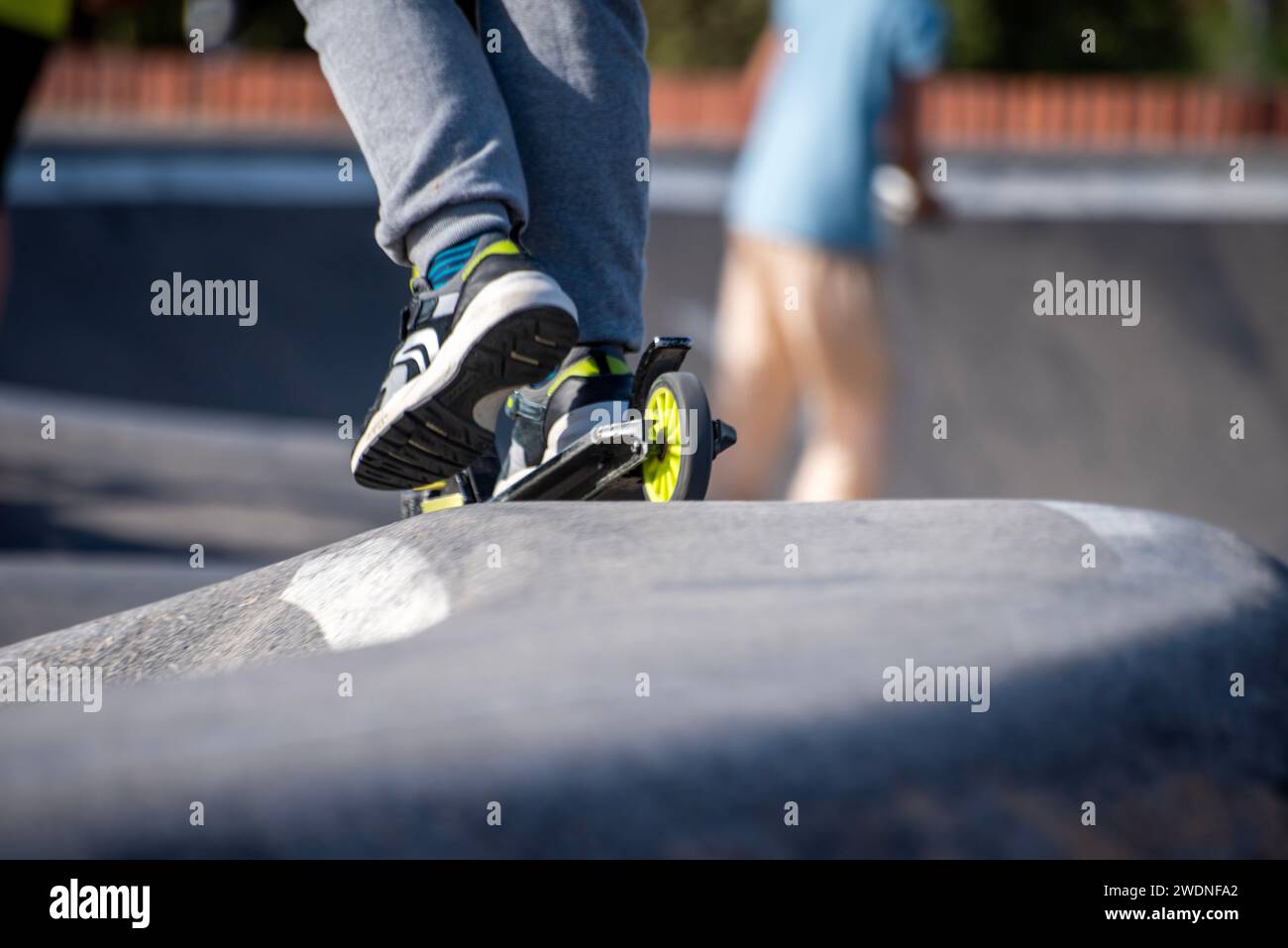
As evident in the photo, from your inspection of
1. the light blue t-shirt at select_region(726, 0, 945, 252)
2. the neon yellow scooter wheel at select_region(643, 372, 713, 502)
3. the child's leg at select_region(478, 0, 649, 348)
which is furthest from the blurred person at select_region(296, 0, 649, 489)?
the light blue t-shirt at select_region(726, 0, 945, 252)

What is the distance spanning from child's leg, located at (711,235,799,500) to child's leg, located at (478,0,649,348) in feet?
7.77

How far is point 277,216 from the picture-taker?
351 inches

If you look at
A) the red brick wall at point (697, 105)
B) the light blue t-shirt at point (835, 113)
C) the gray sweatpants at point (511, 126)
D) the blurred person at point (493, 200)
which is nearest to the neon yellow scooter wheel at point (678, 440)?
the blurred person at point (493, 200)

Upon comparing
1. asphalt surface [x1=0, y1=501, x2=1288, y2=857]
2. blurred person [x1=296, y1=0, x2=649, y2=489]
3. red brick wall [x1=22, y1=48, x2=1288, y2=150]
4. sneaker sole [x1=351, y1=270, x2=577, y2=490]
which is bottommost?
asphalt surface [x1=0, y1=501, x2=1288, y2=857]

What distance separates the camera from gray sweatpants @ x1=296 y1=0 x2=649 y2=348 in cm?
211

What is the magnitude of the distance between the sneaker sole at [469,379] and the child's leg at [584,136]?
0.34m

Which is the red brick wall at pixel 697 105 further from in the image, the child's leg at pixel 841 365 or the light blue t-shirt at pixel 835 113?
the child's leg at pixel 841 365

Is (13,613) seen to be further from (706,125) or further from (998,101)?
(998,101)

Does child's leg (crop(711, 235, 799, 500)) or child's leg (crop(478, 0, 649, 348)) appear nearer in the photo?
child's leg (crop(478, 0, 649, 348))

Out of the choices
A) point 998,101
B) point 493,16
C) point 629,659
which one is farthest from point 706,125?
point 629,659

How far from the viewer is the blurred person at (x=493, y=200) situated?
2.09 meters

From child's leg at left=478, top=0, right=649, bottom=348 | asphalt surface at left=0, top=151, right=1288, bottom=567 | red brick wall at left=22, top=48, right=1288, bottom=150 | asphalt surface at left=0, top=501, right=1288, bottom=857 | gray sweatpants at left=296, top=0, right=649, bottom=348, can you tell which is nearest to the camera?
asphalt surface at left=0, top=501, right=1288, bottom=857

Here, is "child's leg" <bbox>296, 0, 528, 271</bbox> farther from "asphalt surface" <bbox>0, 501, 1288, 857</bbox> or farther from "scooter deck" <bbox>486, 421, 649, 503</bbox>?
"asphalt surface" <bbox>0, 501, 1288, 857</bbox>

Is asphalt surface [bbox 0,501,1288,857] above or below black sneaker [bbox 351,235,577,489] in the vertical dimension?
below
